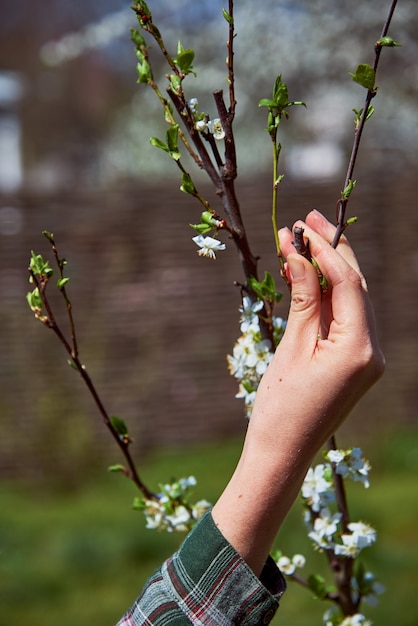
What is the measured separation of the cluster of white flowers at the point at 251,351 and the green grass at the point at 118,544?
2249 mm

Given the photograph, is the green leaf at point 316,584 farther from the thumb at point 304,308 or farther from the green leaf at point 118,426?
the thumb at point 304,308

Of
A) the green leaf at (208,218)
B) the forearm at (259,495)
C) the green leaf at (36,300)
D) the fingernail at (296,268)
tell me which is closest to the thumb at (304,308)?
the fingernail at (296,268)

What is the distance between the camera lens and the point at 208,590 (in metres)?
0.91

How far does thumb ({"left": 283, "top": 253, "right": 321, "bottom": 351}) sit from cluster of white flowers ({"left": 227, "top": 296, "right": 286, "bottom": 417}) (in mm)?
247

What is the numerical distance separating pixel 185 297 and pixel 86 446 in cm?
112

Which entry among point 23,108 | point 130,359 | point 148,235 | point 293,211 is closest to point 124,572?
point 130,359

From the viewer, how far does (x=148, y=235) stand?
544cm

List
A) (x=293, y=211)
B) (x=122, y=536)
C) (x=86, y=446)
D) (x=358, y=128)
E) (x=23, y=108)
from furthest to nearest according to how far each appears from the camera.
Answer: (x=23, y=108) → (x=293, y=211) → (x=86, y=446) → (x=122, y=536) → (x=358, y=128)

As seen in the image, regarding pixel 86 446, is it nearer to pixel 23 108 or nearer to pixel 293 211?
pixel 293 211

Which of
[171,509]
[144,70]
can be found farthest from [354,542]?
[144,70]

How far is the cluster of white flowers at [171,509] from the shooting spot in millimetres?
1339

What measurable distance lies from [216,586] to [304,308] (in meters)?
0.31

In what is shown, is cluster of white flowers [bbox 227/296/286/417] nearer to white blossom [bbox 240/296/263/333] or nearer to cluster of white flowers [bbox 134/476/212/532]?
white blossom [bbox 240/296/263/333]

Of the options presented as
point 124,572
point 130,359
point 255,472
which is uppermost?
point 130,359
